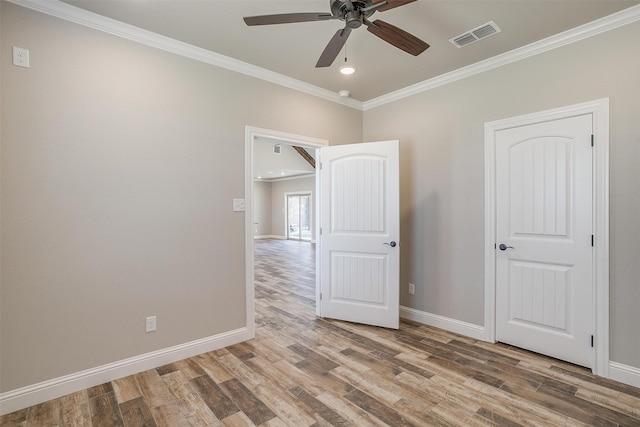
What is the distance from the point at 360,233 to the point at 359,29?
202 centimetres

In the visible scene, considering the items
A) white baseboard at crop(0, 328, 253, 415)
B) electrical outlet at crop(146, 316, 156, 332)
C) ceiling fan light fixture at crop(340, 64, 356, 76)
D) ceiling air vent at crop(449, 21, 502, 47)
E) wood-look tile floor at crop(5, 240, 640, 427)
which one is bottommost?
wood-look tile floor at crop(5, 240, 640, 427)

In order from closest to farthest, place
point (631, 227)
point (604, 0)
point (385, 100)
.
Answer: point (604, 0)
point (631, 227)
point (385, 100)

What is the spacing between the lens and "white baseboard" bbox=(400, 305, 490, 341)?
3.11 metres

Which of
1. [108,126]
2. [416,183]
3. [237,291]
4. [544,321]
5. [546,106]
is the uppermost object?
[546,106]

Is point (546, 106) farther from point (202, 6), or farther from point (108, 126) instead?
point (108, 126)

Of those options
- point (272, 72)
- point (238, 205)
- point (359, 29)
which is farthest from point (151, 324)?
point (359, 29)

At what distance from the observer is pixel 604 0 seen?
2.12 metres

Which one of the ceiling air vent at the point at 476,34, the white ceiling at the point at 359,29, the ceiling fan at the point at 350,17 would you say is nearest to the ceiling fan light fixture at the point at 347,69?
the white ceiling at the point at 359,29

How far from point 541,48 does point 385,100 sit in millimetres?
1659

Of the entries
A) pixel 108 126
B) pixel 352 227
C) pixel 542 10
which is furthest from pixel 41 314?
pixel 542 10

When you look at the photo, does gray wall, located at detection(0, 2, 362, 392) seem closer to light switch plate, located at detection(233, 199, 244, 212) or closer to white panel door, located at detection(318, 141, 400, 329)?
light switch plate, located at detection(233, 199, 244, 212)

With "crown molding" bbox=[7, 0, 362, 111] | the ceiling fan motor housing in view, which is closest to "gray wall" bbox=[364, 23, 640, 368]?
"crown molding" bbox=[7, 0, 362, 111]

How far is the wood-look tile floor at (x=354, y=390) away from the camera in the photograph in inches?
76.0

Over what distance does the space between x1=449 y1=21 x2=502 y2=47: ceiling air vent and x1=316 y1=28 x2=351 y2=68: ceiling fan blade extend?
4.08ft
